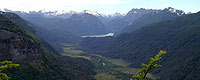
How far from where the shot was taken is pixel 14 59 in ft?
625

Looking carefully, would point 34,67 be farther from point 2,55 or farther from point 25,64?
point 2,55

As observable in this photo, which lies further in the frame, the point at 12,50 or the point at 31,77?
the point at 12,50

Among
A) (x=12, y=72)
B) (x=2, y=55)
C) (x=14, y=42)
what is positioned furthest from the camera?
(x=14, y=42)

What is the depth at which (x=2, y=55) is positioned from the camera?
181750mm

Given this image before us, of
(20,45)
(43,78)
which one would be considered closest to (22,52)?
(20,45)

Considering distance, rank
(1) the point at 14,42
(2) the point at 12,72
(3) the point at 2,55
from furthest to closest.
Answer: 1. (1) the point at 14,42
2. (3) the point at 2,55
3. (2) the point at 12,72

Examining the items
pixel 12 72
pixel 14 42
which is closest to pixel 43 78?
pixel 12 72

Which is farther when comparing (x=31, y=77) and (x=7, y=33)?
(x=7, y=33)

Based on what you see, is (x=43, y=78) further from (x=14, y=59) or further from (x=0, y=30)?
(x=0, y=30)

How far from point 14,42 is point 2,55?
57.1ft

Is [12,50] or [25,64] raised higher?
[12,50]

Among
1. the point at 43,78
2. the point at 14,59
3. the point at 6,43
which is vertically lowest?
the point at 43,78

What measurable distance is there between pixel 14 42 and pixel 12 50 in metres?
8.05

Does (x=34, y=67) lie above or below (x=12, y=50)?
below
